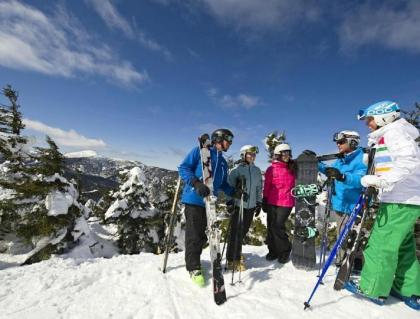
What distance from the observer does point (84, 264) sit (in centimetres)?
513

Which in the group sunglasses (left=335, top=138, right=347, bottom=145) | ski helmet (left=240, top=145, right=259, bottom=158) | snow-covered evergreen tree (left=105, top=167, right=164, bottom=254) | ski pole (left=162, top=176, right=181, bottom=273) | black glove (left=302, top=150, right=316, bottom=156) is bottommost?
snow-covered evergreen tree (left=105, top=167, right=164, bottom=254)

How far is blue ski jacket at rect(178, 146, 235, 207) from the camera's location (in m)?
4.56

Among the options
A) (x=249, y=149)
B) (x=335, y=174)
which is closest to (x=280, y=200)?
(x=249, y=149)

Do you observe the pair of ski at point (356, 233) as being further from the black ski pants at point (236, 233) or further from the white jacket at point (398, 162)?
the black ski pants at point (236, 233)

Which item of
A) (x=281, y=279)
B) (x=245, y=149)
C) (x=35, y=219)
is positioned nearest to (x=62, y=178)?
(x=35, y=219)

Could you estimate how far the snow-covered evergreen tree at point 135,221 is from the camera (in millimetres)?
18516

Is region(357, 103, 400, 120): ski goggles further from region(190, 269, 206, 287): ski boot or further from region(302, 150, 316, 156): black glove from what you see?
region(190, 269, 206, 287): ski boot

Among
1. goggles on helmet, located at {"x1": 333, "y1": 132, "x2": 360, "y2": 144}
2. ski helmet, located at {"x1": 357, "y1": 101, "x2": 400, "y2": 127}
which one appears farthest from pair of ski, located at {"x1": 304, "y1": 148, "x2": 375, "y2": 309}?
goggles on helmet, located at {"x1": 333, "y1": 132, "x2": 360, "y2": 144}

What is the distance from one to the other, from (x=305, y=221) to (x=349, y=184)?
50.2 inches

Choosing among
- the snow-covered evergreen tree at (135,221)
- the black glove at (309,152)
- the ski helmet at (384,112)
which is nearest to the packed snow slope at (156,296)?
the black glove at (309,152)

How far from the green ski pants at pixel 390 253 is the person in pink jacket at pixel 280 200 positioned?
2.12 metres

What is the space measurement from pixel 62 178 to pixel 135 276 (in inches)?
407

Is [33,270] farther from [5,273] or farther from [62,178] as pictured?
[62,178]

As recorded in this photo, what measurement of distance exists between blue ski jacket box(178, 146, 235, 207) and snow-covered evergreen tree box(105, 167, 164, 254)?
47.7 ft
